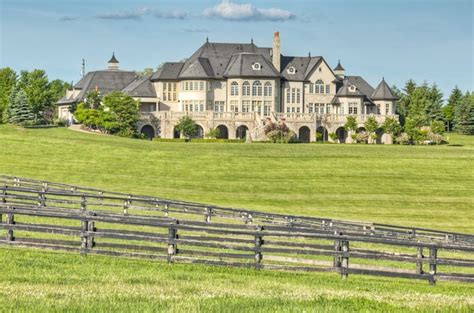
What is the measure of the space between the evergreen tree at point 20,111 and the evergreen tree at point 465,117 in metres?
77.5

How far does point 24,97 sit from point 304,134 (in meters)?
38.0

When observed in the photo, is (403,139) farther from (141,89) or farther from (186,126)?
(141,89)

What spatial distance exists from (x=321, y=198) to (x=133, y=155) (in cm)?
2290

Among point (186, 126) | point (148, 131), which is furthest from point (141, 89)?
point (186, 126)

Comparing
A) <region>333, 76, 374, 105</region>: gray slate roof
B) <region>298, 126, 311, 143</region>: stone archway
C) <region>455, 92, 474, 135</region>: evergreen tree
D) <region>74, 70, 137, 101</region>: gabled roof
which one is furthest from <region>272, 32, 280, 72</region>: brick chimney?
<region>455, 92, 474, 135</region>: evergreen tree

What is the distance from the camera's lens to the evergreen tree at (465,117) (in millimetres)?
146875

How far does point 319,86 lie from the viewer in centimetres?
11906

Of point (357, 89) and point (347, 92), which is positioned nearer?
point (347, 92)

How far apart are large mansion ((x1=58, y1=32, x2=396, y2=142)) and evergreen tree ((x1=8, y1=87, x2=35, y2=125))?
13291 mm

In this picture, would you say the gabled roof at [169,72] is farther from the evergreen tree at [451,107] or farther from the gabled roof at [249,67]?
the evergreen tree at [451,107]

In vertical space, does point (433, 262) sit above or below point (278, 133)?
below

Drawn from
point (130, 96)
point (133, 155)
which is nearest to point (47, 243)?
point (133, 155)

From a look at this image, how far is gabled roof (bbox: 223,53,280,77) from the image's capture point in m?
113

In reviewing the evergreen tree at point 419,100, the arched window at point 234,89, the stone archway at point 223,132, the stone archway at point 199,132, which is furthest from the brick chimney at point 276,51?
the evergreen tree at point 419,100
